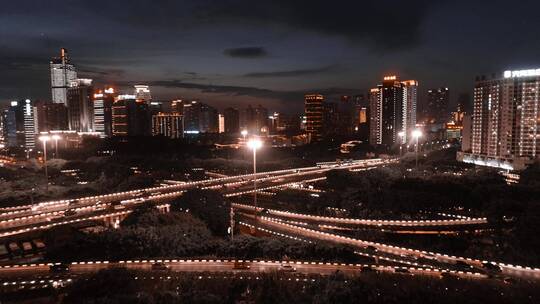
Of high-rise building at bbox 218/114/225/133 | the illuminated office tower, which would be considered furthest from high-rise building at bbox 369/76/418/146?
the illuminated office tower

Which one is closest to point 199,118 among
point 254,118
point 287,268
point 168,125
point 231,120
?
point 231,120

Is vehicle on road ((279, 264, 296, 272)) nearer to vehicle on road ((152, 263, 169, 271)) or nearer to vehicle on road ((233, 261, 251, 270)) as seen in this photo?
vehicle on road ((233, 261, 251, 270))

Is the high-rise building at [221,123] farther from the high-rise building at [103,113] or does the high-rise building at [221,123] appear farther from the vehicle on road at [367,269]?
the vehicle on road at [367,269]

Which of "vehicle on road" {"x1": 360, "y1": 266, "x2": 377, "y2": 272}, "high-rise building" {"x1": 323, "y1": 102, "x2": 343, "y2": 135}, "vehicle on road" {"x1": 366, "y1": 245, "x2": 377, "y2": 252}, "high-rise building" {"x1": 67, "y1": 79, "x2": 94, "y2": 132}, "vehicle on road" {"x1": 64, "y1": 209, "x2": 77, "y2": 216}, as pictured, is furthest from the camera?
"high-rise building" {"x1": 323, "y1": 102, "x2": 343, "y2": 135}

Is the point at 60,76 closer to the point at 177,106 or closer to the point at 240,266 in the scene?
the point at 177,106

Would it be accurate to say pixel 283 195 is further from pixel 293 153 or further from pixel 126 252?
pixel 293 153

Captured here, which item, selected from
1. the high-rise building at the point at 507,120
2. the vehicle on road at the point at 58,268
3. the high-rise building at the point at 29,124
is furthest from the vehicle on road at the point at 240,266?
the high-rise building at the point at 29,124

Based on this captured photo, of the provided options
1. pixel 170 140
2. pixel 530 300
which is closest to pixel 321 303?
pixel 530 300
